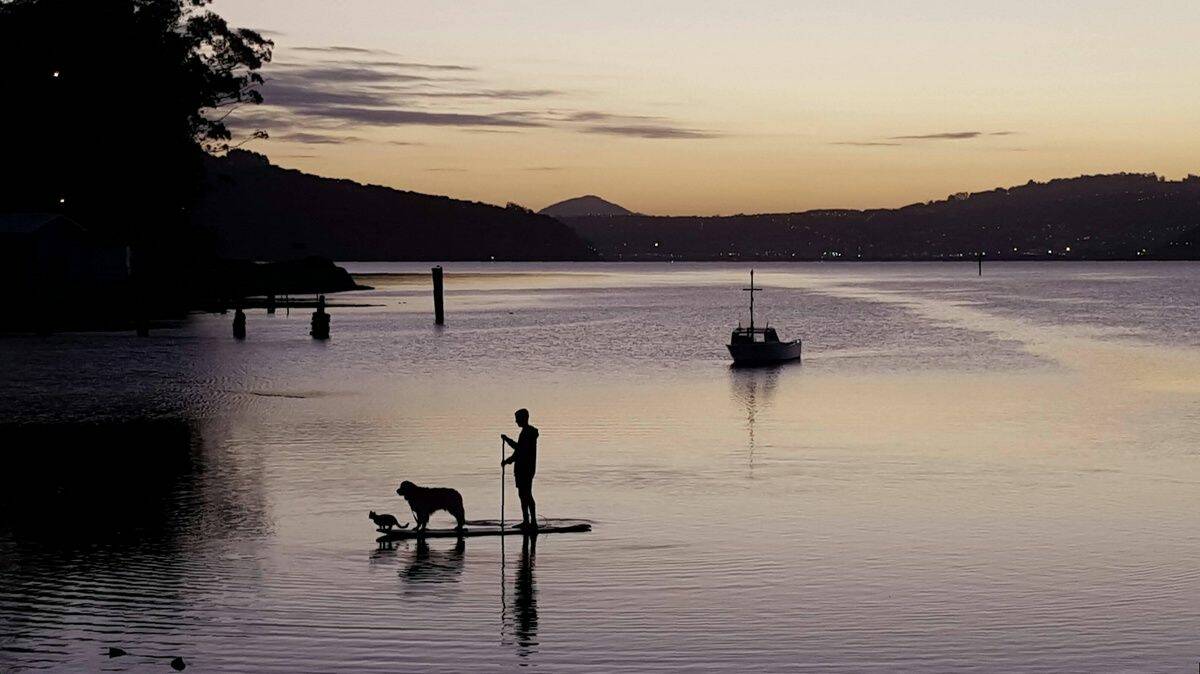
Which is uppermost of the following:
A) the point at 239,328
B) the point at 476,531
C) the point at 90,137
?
the point at 90,137

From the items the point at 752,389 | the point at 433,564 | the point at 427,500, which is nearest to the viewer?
the point at 433,564

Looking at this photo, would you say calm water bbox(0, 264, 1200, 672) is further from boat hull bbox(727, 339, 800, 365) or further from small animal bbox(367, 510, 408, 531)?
boat hull bbox(727, 339, 800, 365)

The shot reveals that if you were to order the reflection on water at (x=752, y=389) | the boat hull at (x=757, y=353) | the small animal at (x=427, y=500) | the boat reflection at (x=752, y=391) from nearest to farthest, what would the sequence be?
the small animal at (x=427, y=500) < the boat reflection at (x=752, y=391) < the reflection on water at (x=752, y=389) < the boat hull at (x=757, y=353)

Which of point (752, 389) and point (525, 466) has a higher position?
point (525, 466)

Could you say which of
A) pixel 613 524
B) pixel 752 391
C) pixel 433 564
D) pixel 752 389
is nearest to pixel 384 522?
pixel 433 564

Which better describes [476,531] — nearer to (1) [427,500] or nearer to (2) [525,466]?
(1) [427,500]

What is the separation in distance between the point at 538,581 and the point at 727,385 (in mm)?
44351

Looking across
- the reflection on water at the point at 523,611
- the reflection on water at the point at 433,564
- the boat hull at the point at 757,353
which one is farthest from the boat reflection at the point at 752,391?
the reflection on water at the point at 523,611

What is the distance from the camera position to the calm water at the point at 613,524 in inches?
691

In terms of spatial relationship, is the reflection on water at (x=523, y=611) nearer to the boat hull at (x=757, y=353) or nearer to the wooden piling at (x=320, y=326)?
the boat hull at (x=757, y=353)

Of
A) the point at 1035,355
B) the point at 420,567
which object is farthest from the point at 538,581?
the point at 1035,355

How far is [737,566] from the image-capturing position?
894 inches

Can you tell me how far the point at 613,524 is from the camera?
26.5 metres

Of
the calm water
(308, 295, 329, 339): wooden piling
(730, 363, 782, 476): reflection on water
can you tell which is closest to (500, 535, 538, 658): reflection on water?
the calm water
